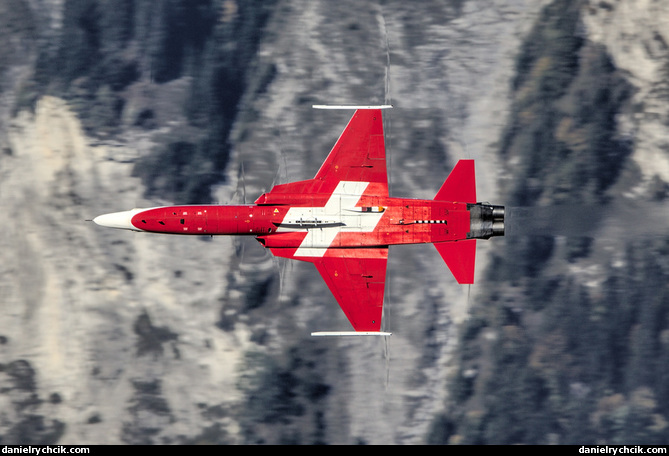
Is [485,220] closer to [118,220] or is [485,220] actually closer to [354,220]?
[354,220]

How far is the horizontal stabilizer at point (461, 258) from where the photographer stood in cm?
2438

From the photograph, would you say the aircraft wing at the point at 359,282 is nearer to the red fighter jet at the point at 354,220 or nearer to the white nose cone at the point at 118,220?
the red fighter jet at the point at 354,220

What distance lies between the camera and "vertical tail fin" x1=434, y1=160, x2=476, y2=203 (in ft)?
79.3

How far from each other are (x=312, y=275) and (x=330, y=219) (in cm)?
376

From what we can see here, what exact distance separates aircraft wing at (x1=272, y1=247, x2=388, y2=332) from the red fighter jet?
0.13ft

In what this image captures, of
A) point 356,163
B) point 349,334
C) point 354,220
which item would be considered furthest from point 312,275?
point 356,163

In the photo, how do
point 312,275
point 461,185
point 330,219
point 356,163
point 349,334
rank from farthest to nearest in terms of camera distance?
1. point 312,275
2. point 356,163
3. point 349,334
4. point 461,185
5. point 330,219

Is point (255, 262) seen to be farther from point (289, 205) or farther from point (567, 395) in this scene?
point (567, 395)

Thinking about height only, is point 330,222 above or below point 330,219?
below

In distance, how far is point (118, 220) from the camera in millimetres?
24562

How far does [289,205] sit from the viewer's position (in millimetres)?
24094

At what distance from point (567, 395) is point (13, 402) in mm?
24388

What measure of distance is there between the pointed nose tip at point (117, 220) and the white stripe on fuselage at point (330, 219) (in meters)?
6.00
